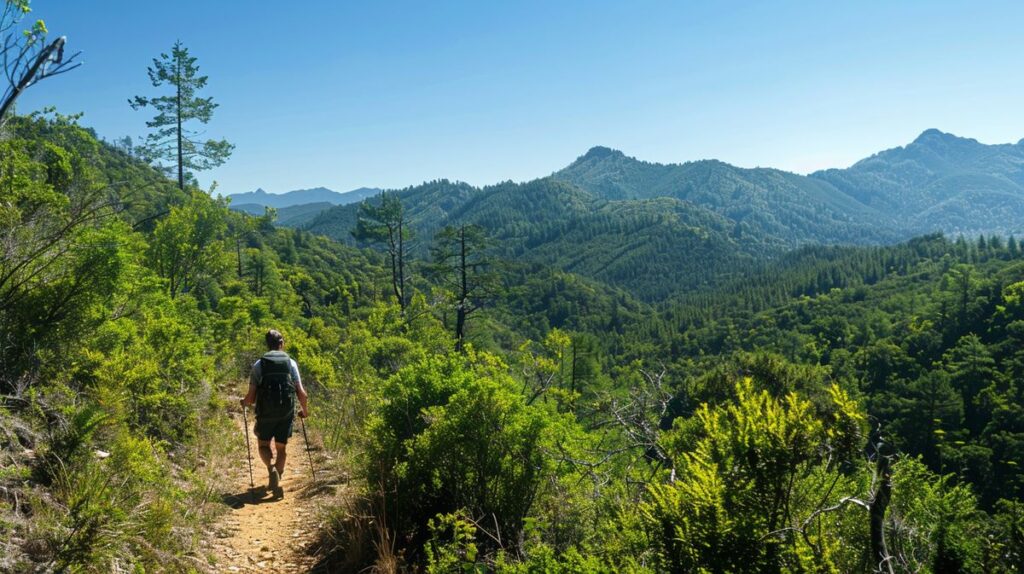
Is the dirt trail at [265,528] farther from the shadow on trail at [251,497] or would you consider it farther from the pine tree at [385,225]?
the pine tree at [385,225]

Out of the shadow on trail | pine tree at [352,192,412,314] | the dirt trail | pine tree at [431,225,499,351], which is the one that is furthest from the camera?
pine tree at [352,192,412,314]

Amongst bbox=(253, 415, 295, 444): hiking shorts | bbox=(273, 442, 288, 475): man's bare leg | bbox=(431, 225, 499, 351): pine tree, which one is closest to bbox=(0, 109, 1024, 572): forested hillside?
bbox=(273, 442, 288, 475): man's bare leg

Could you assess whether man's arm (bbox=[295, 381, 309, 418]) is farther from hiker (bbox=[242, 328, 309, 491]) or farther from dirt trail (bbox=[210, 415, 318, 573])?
dirt trail (bbox=[210, 415, 318, 573])

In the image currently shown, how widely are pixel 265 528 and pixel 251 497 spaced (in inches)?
38.7

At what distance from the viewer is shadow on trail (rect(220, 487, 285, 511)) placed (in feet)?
18.0

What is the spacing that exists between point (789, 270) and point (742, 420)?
186042 millimetres

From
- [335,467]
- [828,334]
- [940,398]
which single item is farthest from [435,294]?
[828,334]

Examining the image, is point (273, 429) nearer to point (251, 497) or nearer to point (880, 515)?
point (251, 497)

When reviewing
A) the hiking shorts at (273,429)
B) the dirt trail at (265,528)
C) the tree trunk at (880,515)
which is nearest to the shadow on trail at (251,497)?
the dirt trail at (265,528)

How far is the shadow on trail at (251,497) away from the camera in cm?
548

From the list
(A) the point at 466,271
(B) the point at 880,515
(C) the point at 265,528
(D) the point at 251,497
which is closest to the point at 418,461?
(C) the point at 265,528

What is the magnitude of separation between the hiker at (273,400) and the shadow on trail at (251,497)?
0.32ft

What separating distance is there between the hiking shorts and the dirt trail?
2.07 feet

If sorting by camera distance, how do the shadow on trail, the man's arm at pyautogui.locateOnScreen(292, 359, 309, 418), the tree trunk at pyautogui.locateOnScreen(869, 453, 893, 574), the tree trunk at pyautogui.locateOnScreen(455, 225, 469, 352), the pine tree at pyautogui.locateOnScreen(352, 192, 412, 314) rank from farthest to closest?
the pine tree at pyautogui.locateOnScreen(352, 192, 412, 314) < the tree trunk at pyautogui.locateOnScreen(455, 225, 469, 352) < the man's arm at pyautogui.locateOnScreen(292, 359, 309, 418) < the shadow on trail < the tree trunk at pyautogui.locateOnScreen(869, 453, 893, 574)
